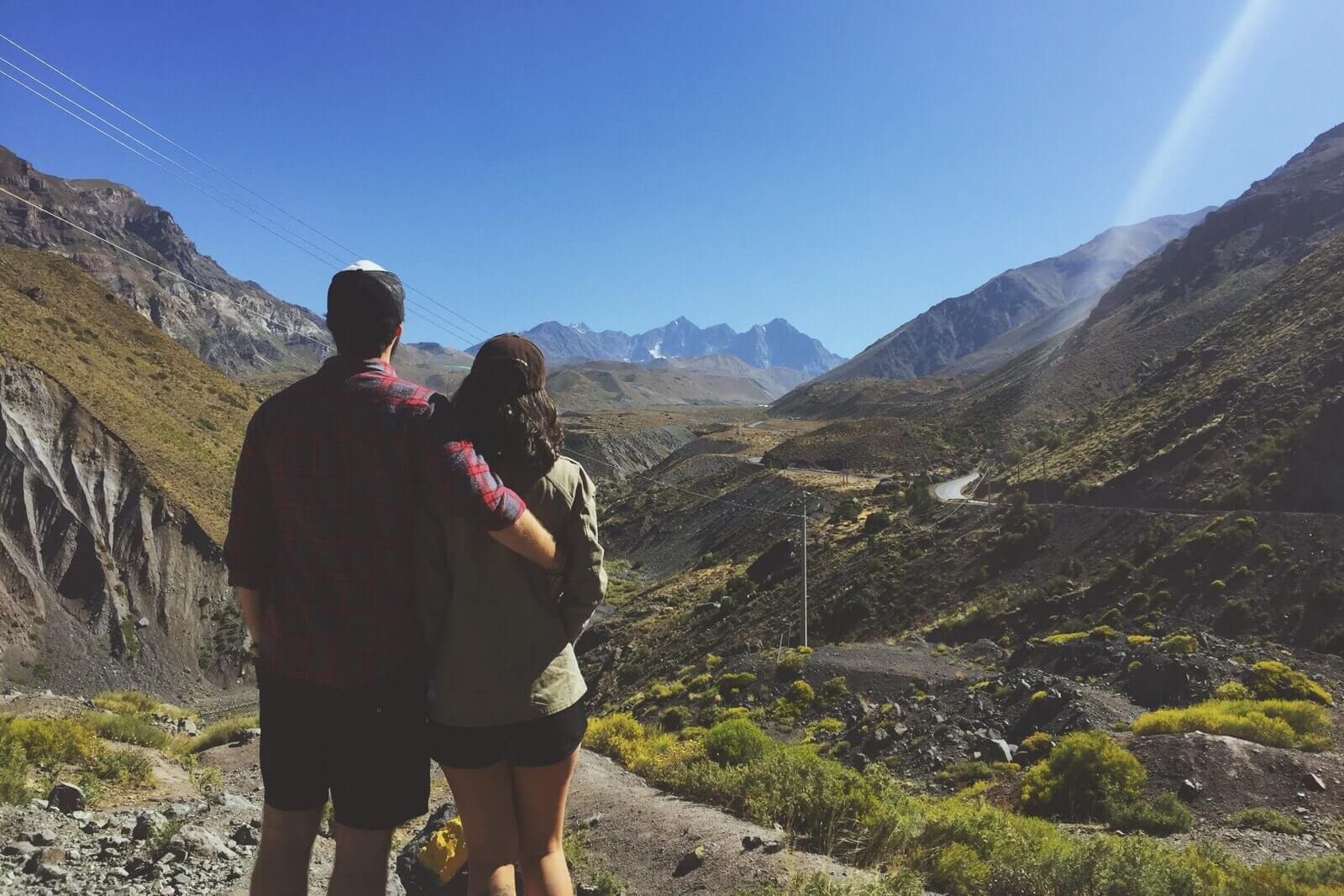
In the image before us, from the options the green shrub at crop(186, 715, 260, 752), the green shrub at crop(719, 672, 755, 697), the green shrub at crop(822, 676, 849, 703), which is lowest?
the green shrub at crop(719, 672, 755, 697)

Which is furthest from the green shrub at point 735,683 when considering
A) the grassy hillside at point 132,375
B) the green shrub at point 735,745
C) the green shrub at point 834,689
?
the grassy hillside at point 132,375

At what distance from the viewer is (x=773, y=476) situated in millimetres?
68000

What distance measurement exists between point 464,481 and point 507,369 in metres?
0.46

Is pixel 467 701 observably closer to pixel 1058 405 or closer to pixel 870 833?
pixel 870 833

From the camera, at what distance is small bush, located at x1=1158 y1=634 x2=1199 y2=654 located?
20.7 metres

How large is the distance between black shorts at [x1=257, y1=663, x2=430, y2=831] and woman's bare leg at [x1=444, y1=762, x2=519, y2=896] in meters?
0.14

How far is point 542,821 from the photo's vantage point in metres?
2.72

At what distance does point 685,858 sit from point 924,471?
2630 inches

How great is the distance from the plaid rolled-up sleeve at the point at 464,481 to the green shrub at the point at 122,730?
9200 millimetres

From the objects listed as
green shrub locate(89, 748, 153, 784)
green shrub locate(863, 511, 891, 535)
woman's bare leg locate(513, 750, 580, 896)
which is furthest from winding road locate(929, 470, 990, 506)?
woman's bare leg locate(513, 750, 580, 896)

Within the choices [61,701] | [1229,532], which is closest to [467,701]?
[61,701]

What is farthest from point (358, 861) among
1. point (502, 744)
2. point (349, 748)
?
point (502, 744)

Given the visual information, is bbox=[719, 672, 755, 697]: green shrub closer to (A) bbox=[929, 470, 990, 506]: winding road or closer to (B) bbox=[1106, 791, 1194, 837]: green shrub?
(B) bbox=[1106, 791, 1194, 837]: green shrub

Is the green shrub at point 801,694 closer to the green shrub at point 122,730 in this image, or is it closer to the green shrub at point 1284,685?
the green shrub at point 1284,685
